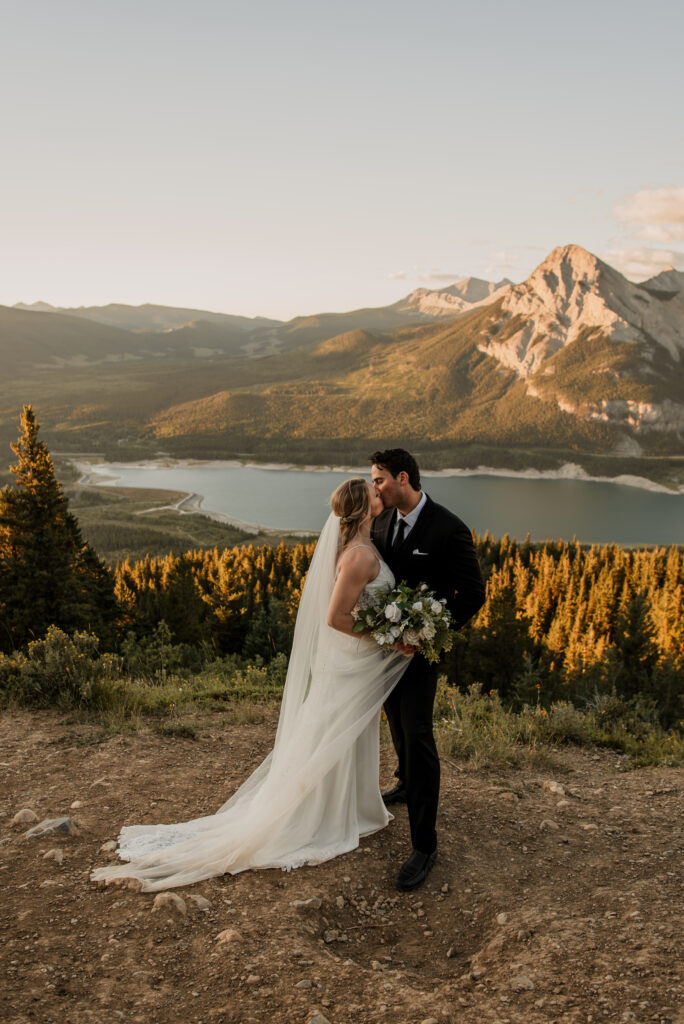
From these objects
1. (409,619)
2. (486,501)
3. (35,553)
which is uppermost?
(409,619)

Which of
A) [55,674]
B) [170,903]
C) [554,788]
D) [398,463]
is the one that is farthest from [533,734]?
[55,674]

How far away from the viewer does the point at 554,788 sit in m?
5.84

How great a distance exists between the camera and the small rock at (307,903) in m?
4.02

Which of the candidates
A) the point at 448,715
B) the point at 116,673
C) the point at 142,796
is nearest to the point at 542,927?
the point at 142,796

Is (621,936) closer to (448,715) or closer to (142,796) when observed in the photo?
(142,796)

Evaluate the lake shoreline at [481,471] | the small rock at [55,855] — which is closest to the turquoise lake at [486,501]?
the lake shoreline at [481,471]

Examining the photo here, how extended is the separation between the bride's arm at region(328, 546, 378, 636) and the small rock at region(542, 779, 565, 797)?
98.0 inches

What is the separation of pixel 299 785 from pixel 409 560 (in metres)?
1.71

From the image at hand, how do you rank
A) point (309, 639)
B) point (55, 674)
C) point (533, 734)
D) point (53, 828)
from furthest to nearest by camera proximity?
point (55, 674)
point (533, 734)
point (309, 639)
point (53, 828)

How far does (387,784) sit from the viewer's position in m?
5.85

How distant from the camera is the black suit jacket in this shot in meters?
4.61

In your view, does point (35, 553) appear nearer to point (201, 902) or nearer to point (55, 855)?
point (55, 855)

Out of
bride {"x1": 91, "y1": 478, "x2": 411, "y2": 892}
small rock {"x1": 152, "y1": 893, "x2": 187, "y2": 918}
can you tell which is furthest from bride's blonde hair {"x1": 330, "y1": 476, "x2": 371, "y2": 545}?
small rock {"x1": 152, "y1": 893, "x2": 187, "y2": 918}

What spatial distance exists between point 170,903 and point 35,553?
18450 millimetres
